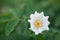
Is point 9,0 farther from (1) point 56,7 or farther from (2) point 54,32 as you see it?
(2) point 54,32

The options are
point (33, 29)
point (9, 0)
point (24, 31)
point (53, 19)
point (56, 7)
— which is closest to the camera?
point (33, 29)

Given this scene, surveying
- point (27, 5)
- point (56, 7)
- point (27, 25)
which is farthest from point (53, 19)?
point (27, 25)

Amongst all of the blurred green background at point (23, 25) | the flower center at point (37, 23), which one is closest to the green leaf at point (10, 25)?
the blurred green background at point (23, 25)

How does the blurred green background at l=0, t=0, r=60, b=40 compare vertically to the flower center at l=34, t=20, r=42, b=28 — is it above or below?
above

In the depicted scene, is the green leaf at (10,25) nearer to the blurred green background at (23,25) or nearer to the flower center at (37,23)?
the blurred green background at (23,25)

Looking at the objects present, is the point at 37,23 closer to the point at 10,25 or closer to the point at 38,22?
the point at 38,22

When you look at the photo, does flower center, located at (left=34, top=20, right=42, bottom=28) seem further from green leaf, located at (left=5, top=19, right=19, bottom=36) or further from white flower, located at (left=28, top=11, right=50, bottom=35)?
green leaf, located at (left=5, top=19, right=19, bottom=36)

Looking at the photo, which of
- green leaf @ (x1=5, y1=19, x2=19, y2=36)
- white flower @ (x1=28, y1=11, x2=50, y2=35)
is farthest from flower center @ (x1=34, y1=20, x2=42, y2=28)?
green leaf @ (x1=5, y1=19, x2=19, y2=36)

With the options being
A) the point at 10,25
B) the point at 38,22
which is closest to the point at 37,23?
the point at 38,22
